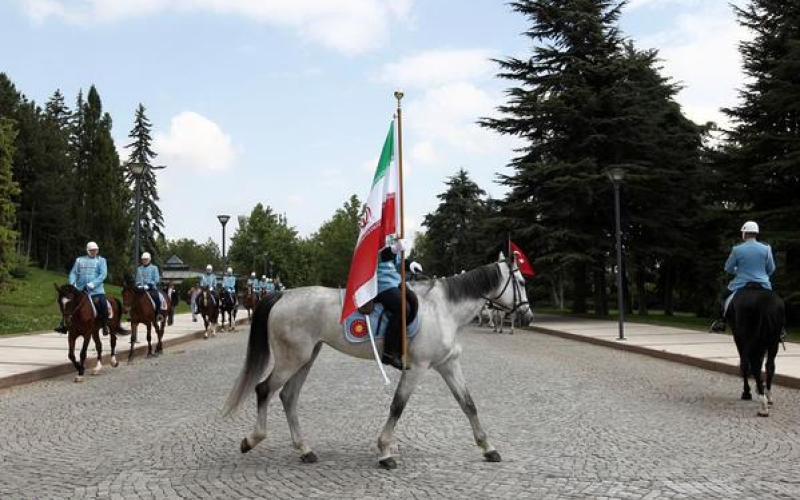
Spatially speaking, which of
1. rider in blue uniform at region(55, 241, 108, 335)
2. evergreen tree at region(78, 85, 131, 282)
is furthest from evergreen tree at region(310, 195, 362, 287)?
rider in blue uniform at region(55, 241, 108, 335)

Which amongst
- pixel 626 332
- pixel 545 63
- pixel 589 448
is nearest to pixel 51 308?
pixel 545 63

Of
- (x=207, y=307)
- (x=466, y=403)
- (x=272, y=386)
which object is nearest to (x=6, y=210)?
(x=207, y=307)

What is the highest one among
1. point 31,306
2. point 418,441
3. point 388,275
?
point 388,275

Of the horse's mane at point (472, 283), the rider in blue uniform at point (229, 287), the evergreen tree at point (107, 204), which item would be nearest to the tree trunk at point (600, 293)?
the rider in blue uniform at point (229, 287)

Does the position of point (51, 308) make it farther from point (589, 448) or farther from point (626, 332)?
point (589, 448)

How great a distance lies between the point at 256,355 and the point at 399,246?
1787 millimetres

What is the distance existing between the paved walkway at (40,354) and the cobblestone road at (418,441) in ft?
1.53

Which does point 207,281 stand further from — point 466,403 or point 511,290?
point 466,403

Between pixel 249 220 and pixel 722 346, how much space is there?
261 feet

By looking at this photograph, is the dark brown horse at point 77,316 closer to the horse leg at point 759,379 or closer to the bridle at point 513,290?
the bridle at point 513,290

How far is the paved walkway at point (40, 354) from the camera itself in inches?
506

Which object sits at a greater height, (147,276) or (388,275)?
(147,276)

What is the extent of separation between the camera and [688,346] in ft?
59.6

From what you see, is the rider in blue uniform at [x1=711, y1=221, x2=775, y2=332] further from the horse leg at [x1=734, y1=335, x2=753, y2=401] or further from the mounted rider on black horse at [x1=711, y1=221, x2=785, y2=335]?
the horse leg at [x1=734, y1=335, x2=753, y2=401]
